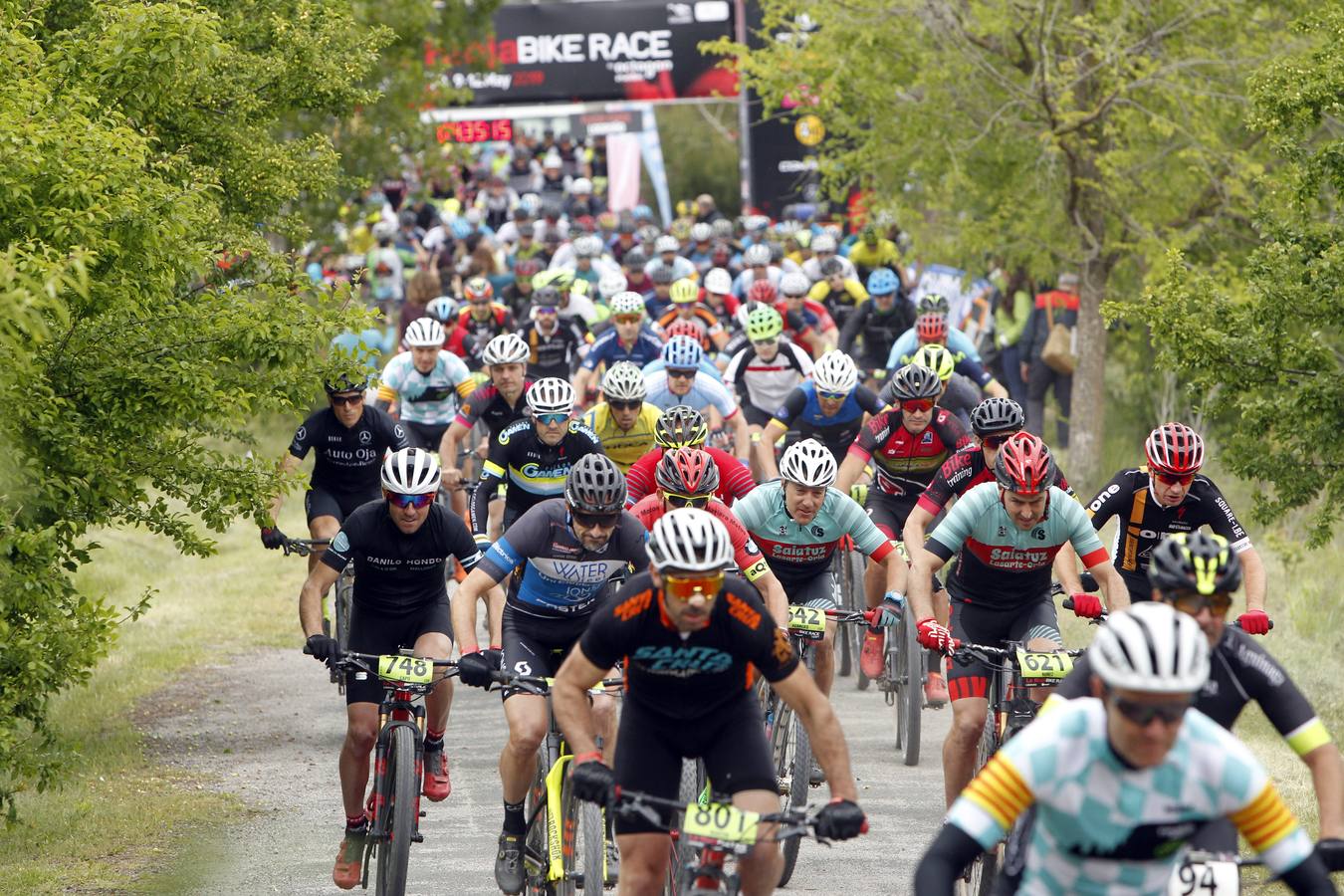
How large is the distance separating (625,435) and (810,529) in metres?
2.94

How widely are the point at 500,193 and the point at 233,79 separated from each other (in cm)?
2444

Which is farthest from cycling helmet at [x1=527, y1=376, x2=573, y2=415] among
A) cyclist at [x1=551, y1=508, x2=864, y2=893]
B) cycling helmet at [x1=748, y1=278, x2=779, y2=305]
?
cycling helmet at [x1=748, y1=278, x2=779, y2=305]

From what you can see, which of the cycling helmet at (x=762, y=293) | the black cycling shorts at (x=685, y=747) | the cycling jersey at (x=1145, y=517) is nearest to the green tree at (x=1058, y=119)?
the cycling helmet at (x=762, y=293)

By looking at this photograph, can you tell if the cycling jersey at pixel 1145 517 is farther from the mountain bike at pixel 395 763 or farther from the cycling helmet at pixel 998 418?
the mountain bike at pixel 395 763

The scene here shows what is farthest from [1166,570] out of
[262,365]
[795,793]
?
[262,365]

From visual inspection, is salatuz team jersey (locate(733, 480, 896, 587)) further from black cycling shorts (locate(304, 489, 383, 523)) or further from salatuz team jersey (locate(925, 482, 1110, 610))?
black cycling shorts (locate(304, 489, 383, 523))

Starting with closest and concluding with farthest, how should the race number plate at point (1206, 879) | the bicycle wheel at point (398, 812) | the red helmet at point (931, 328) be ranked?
the race number plate at point (1206, 879) < the bicycle wheel at point (398, 812) < the red helmet at point (931, 328)

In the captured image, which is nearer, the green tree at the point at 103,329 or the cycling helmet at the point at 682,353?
the green tree at the point at 103,329

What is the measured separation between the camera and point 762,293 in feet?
64.7

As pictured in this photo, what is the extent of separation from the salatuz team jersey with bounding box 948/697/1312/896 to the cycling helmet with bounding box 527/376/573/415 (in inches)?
271

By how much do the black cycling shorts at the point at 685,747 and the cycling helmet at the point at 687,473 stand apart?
2.56m

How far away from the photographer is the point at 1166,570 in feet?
19.4

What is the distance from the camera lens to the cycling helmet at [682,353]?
1414cm

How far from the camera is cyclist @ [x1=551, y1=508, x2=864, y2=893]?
630 centimetres
